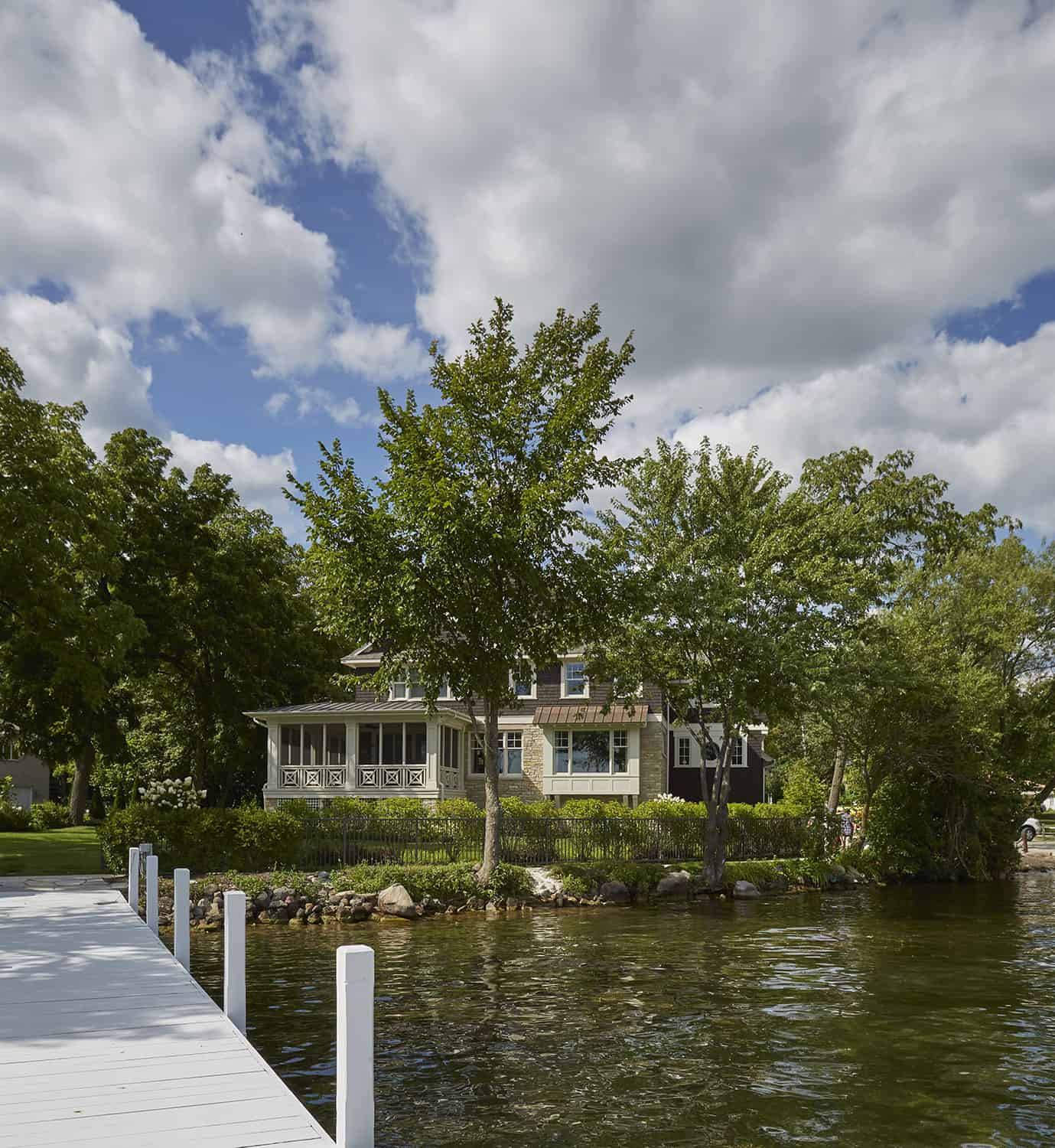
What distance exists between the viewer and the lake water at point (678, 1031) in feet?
29.2

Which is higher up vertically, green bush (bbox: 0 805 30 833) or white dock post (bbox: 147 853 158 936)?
white dock post (bbox: 147 853 158 936)

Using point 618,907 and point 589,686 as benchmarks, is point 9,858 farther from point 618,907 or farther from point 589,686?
point 589,686

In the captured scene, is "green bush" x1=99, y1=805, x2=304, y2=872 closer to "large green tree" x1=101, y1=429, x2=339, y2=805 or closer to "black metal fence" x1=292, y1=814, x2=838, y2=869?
"black metal fence" x1=292, y1=814, x2=838, y2=869

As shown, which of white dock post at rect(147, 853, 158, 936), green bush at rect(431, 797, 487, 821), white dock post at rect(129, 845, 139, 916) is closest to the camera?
white dock post at rect(147, 853, 158, 936)

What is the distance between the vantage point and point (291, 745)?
132 feet

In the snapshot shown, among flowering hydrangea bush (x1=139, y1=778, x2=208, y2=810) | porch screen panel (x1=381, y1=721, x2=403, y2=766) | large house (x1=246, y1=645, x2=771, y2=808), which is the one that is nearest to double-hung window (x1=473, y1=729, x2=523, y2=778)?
large house (x1=246, y1=645, x2=771, y2=808)

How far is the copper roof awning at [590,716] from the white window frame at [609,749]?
634 millimetres

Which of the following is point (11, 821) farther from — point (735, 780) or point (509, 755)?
point (735, 780)

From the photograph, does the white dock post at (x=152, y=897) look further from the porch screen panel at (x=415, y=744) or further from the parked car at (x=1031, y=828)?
the parked car at (x=1031, y=828)

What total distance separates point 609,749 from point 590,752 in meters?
0.82

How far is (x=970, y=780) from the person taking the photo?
34344mm

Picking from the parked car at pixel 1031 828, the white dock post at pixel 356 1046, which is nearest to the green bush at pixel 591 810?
the parked car at pixel 1031 828

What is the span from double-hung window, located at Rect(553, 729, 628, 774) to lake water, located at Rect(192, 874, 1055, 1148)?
71.6 ft

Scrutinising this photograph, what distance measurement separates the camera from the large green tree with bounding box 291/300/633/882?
82.0 ft
